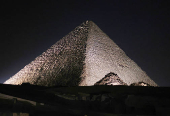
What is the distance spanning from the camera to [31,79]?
89.8 ft

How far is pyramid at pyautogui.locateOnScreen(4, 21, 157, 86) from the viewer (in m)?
22.5

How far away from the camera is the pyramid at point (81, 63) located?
2248 cm

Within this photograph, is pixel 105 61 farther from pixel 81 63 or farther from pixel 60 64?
pixel 60 64

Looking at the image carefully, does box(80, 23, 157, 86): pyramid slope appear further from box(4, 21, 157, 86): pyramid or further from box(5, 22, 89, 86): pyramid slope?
box(5, 22, 89, 86): pyramid slope

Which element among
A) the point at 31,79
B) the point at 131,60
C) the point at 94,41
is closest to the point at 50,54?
the point at 31,79

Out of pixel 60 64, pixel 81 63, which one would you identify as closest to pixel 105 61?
pixel 81 63

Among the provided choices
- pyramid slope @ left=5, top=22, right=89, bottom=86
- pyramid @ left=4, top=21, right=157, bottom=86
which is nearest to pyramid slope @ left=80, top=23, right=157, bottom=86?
pyramid @ left=4, top=21, right=157, bottom=86

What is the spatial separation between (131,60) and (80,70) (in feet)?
45.4

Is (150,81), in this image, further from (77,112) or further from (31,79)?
(77,112)

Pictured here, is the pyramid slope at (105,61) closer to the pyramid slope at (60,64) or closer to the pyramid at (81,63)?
the pyramid at (81,63)

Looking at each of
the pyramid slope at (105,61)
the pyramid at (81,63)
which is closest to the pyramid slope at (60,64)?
the pyramid at (81,63)

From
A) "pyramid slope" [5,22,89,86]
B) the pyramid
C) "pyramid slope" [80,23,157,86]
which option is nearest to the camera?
the pyramid

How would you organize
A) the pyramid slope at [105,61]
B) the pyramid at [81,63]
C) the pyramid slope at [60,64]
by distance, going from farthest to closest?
the pyramid slope at [60,64] < the pyramid slope at [105,61] < the pyramid at [81,63]

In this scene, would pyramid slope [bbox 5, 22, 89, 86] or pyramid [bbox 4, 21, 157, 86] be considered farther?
pyramid slope [bbox 5, 22, 89, 86]
